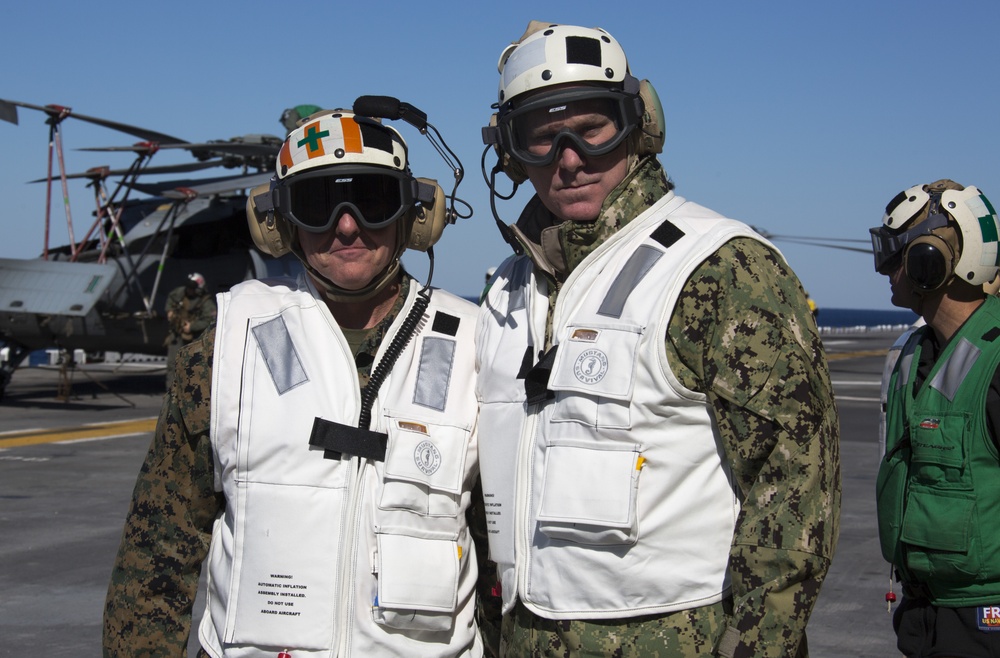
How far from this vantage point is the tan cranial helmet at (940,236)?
11.6 feet

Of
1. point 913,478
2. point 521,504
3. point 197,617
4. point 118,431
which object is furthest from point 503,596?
point 118,431

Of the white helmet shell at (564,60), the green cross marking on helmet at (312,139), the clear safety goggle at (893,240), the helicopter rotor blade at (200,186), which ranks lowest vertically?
the clear safety goggle at (893,240)

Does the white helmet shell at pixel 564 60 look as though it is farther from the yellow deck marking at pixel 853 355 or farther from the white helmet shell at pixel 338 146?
the yellow deck marking at pixel 853 355

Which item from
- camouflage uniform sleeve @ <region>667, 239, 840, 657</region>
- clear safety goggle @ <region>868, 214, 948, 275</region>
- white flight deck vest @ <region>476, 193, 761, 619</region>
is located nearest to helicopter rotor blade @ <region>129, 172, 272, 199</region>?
clear safety goggle @ <region>868, 214, 948, 275</region>

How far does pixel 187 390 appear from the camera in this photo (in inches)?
103

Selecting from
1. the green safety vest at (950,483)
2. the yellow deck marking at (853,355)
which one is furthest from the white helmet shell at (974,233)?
the yellow deck marking at (853,355)

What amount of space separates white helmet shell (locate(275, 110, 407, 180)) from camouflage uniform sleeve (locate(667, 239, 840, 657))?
961mm

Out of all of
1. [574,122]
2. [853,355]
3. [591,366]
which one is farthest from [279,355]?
[853,355]

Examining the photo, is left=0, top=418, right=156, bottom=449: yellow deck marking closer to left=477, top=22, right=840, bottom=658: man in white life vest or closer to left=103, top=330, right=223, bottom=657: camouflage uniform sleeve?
left=103, top=330, right=223, bottom=657: camouflage uniform sleeve

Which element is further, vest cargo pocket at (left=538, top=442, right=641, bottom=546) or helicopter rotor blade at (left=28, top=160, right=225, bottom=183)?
helicopter rotor blade at (left=28, top=160, right=225, bottom=183)

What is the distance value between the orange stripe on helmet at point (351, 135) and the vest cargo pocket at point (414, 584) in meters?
1.00

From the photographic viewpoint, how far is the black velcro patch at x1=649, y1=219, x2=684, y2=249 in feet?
7.73

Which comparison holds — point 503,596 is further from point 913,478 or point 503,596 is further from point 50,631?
point 50,631

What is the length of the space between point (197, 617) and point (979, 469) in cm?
387
